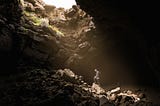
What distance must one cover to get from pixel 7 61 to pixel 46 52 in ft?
17.9

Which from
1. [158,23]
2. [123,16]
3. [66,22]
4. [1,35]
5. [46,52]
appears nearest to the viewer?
[158,23]

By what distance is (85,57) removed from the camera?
42.6 meters

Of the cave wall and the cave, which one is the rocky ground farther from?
the cave wall

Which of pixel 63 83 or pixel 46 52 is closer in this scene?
pixel 63 83

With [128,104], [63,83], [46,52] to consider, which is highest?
[46,52]

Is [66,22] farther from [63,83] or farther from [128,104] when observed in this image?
[128,104]

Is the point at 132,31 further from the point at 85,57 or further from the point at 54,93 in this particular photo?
the point at 54,93

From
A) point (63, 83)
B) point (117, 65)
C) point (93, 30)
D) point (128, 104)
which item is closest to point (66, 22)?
point (93, 30)

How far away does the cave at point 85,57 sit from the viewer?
1251 inches

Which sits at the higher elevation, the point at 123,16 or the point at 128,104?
the point at 123,16

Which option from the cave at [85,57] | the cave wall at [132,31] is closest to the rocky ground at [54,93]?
the cave at [85,57]

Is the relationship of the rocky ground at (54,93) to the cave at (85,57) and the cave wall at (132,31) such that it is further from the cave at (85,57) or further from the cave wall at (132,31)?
the cave wall at (132,31)

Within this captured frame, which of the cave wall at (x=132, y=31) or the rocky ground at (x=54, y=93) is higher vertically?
the cave wall at (x=132, y=31)

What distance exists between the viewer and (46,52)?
40750mm
